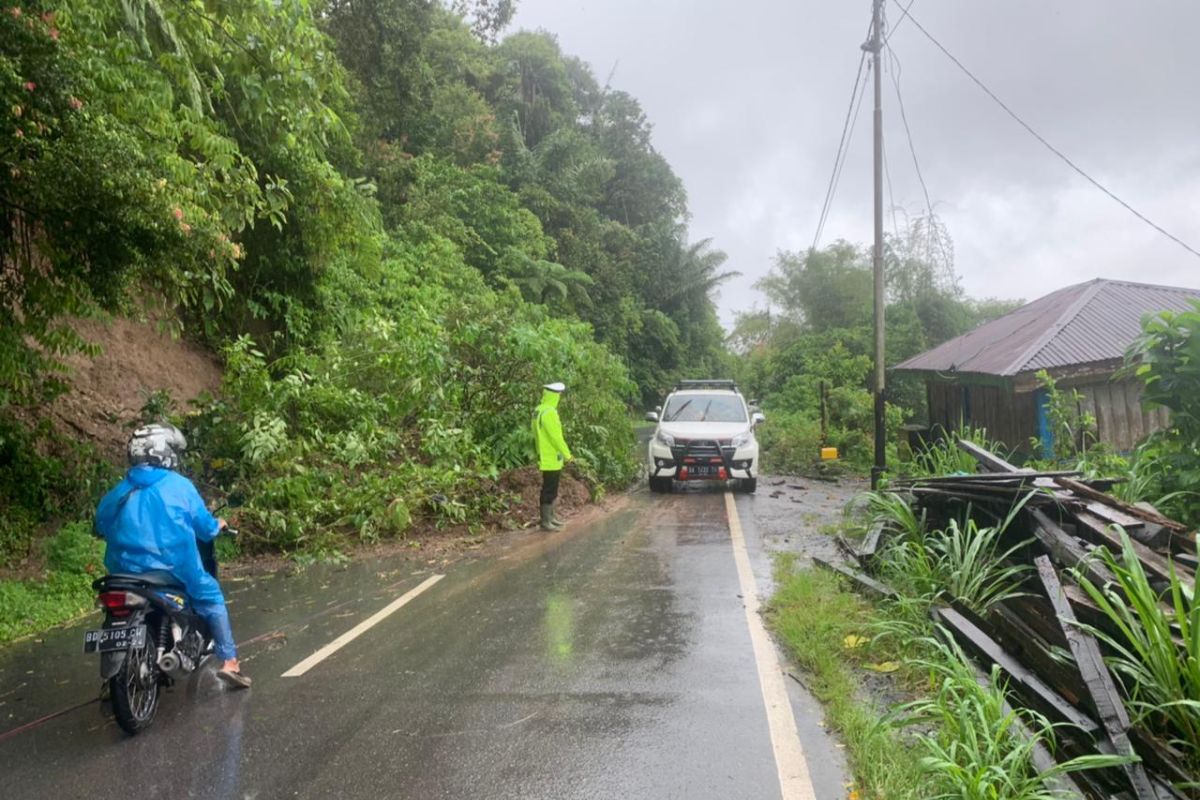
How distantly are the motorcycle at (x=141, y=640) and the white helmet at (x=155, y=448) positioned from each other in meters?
0.64

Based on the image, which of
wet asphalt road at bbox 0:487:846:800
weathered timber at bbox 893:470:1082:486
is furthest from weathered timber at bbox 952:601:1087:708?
weathered timber at bbox 893:470:1082:486

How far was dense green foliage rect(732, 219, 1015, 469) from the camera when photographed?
21.2 metres

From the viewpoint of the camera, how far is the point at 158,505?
16.1 ft

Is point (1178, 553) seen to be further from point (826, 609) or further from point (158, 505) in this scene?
point (158, 505)

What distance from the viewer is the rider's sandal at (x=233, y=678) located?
17.2ft

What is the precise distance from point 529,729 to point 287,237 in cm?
1123

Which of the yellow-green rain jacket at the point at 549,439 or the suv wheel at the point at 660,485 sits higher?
the yellow-green rain jacket at the point at 549,439

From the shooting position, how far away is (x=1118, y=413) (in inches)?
553

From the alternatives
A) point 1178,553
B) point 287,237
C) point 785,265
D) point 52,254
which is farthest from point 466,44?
point 1178,553

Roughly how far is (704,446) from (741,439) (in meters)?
0.67

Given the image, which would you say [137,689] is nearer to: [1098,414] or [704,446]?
[704,446]

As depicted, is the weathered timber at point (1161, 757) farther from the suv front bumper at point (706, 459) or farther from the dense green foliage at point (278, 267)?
the suv front bumper at point (706, 459)

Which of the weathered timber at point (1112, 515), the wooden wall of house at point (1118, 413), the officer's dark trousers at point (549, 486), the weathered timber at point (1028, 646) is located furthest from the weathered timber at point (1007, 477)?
the wooden wall of house at point (1118, 413)

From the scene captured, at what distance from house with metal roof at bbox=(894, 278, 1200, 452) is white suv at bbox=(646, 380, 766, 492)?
161 inches
